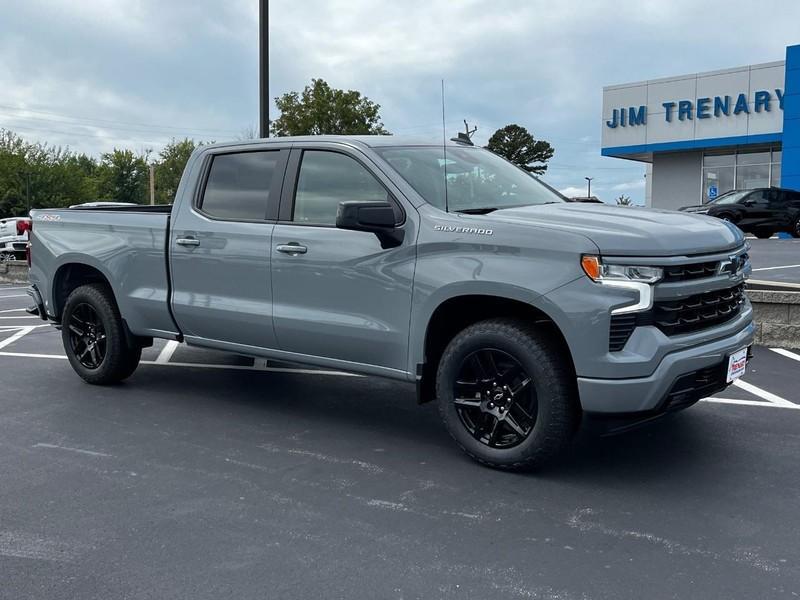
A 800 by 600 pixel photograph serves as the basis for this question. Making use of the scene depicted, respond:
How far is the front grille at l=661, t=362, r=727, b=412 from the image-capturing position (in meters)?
4.23

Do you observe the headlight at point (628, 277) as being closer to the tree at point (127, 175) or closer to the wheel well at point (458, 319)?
the wheel well at point (458, 319)

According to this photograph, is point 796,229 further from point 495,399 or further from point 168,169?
point 168,169

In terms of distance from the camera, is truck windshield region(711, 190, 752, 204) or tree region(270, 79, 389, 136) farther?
tree region(270, 79, 389, 136)

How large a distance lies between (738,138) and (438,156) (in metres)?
31.8

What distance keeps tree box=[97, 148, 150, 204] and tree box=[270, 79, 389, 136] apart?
189 feet

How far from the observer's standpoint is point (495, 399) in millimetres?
4605

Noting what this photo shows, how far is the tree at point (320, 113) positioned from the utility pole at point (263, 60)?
34.2 m

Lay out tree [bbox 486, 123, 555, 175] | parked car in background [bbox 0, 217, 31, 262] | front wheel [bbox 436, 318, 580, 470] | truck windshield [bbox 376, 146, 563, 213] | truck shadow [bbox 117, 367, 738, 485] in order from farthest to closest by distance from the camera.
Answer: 1. tree [bbox 486, 123, 555, 175]
2. parked car in background [bbox 0, 217, 31, 262]
3. truck windshield [bbox 376, 146, 563, 213]
4. truck shadow [bbox 117, 367, 738, 485]
5. front wheel [bbox 436, 318, 580, 470]

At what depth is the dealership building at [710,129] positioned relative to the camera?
32188 mm

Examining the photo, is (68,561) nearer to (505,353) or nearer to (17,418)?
(505,353)

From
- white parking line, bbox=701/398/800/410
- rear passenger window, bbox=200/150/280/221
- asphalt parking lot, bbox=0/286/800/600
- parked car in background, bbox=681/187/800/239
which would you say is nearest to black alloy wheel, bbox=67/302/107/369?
asphalt parking lot, bbox=0/286/800/600

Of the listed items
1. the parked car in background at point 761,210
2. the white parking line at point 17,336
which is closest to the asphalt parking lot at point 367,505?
the white parking line at point 17,336

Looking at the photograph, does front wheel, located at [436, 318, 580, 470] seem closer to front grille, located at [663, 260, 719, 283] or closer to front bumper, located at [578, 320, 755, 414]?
front bumper, located at [578, 320, 755, 414]

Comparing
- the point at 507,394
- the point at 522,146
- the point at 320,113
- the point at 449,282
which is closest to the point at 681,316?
the point at 507,394
